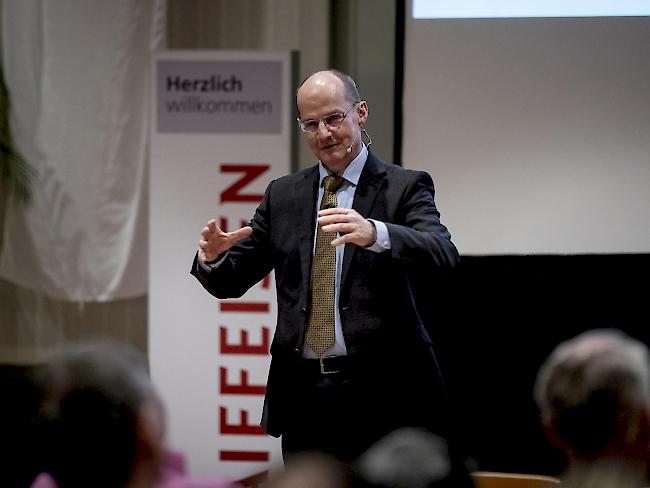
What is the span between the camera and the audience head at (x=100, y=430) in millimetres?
1175

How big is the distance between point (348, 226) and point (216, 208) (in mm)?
2175

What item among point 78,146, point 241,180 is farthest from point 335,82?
point 78,146

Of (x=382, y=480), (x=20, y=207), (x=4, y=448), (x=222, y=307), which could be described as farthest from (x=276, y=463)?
(x=20, y=207)

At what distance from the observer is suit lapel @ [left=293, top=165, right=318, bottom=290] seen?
2654 mm

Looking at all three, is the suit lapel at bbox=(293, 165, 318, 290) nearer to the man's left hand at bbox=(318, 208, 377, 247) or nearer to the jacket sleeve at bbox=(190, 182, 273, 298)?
the jacket sleeve at bbox=(190, 182, 273, 298)

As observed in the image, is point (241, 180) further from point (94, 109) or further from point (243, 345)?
point (94, 109)

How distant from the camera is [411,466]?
3.61 feet

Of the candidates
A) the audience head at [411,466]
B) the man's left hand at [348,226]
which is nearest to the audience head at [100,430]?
the audience head at [411,466]

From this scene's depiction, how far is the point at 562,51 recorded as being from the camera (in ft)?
15.2

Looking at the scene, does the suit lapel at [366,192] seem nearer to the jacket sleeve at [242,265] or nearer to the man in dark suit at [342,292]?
the man in dark suit at [342,292]

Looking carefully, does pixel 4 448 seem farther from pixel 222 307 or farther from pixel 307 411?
pixel 222 307

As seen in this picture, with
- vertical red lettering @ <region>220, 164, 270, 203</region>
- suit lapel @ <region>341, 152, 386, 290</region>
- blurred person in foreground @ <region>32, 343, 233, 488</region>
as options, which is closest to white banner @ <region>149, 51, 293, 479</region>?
vertical red lettering @ <region>220, 164, 270, 203</region>

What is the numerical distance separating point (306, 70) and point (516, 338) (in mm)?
1943

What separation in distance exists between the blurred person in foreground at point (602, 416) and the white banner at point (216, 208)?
308cm
